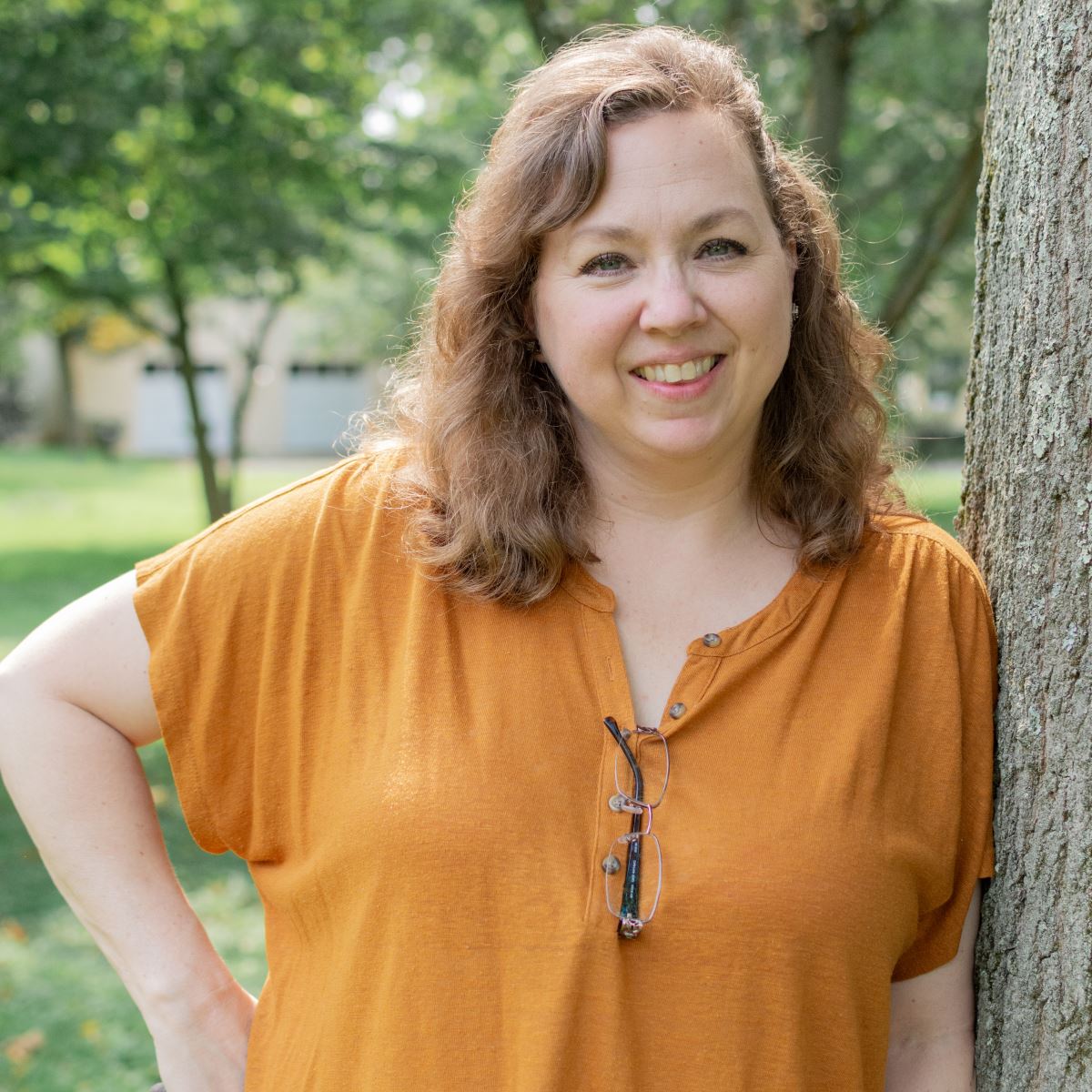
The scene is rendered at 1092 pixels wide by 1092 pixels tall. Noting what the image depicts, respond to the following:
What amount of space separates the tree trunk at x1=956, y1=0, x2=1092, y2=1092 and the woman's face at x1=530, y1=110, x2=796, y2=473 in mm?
349

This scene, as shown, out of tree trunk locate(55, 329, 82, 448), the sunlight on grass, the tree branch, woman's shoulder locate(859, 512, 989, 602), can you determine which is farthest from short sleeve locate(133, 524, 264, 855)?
tree trunk locate(55, 329, 82, 448)

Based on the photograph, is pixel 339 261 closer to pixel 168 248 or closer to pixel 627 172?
pixel 168 248

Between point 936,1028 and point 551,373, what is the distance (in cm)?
119

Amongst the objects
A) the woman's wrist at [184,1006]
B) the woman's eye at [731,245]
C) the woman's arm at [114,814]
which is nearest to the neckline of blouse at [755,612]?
the woman's eye at [731,245]

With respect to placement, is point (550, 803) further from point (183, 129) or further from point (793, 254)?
point (183, 129)

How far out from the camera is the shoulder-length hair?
1.98 meters

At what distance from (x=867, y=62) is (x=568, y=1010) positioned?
1073cm

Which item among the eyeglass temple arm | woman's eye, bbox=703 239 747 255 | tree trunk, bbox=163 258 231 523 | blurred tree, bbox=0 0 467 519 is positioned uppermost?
blurred tree, bbox=0 0 467 519

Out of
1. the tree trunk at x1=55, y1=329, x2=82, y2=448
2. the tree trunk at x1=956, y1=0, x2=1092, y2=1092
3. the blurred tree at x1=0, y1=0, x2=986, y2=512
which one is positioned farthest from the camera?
the tree trunk at x1=55, y1=329, x2=82, y2=448

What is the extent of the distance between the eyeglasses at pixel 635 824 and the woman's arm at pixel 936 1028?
1.59 feet

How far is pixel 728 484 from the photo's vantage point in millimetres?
2158

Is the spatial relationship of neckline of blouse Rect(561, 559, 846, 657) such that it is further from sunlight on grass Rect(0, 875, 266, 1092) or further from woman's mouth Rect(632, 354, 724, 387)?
sunlight on grass Rect(0, 875, 266, 1092)

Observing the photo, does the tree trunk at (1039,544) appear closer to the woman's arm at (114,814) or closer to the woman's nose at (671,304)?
the woman's nose at (671,304)

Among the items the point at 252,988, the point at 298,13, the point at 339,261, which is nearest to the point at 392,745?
the point at 252,988
